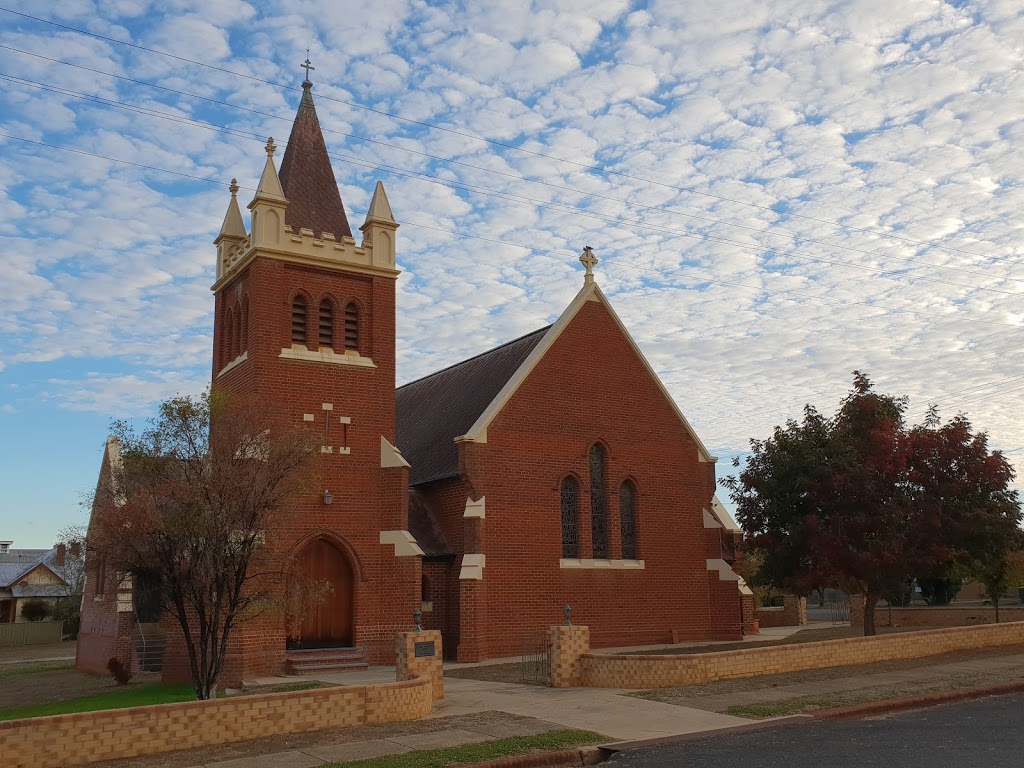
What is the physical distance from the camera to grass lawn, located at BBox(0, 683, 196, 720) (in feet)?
63.3

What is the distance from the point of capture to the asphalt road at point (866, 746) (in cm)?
1126

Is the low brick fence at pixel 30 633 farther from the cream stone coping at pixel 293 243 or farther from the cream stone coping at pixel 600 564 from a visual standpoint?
the cream stone coping at pixel 600 564

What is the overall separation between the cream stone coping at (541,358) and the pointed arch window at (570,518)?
329 cm

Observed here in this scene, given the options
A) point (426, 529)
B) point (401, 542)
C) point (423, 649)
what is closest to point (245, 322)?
point (401, 542)

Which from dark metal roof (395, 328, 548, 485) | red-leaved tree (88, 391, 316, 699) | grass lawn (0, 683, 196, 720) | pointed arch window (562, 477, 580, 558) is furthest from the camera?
dark metal roof (395, 328, 548, 485)

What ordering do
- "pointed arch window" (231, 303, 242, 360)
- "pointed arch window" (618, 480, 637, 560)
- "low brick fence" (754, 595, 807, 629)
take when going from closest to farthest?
"pointed arch window" (231, 303, 242, 360) < "pointed arch window" (618, 480, 637, 560) < "low brick fence" (754, 595, 807, 629)

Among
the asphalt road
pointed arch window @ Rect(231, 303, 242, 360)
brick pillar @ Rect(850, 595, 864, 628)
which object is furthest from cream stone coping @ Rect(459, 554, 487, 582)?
brick pillar @ Rect(850, 595, 864, 628)

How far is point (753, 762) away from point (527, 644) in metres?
15.7

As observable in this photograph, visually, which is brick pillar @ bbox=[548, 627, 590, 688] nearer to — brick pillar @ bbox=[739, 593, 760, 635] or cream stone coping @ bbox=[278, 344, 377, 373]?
cream stone coping @ bbox=[278, 344, 377, 373]

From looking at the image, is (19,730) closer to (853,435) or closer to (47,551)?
(853,435)

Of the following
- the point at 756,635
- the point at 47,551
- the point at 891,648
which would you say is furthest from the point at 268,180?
the point at 47,551

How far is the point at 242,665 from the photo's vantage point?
22281mm

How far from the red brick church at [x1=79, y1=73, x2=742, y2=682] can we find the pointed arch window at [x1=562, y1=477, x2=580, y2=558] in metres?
0.05

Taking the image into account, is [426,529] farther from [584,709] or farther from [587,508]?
[584,709]
